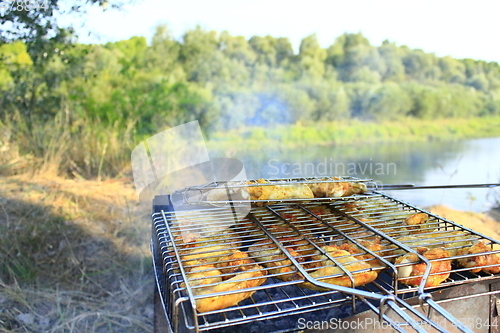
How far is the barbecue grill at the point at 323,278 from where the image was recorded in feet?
3.62

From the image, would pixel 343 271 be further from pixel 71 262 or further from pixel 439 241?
pixel 71 262

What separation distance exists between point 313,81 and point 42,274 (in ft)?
16.3

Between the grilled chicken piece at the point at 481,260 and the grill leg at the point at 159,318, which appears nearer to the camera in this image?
the grilled chicken piece at the point at 481,260

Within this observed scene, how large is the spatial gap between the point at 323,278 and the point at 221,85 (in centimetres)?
596

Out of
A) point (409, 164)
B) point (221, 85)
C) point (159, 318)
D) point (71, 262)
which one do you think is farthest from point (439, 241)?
point (221, 85)

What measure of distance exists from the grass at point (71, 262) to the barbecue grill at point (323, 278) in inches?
44.5

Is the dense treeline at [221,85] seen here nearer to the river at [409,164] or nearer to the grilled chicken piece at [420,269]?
the river at [409,164]

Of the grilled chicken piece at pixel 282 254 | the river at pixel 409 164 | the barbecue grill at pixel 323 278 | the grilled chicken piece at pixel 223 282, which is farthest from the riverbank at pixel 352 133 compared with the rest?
the grilled chicken piece at pixel 223 282

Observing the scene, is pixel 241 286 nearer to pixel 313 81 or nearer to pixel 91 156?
pixel 91 156

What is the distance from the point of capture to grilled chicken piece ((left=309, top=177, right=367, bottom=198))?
186cm

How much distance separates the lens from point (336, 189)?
1860 mm

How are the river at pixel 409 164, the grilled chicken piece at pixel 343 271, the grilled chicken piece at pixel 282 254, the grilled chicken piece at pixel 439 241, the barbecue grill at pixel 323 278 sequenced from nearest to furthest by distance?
the barbecue grill at pixel 323 278 → the grilled chicken piece at pixel 343 271 → the grilled chicken piece at pixel 282 254 → the grilled chicken piece at pixel 439 241 → the river at pixel 409 164

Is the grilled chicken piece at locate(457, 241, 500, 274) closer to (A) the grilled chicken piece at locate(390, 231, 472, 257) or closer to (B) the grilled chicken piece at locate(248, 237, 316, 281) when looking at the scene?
(A) the grilled chicken piece at locate(390, 231, 472, 257)

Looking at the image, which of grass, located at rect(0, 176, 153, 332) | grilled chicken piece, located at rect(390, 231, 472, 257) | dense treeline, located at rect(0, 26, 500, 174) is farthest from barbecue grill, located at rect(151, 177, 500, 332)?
dense treeline, located at rect(0, 26, 500, 174)
